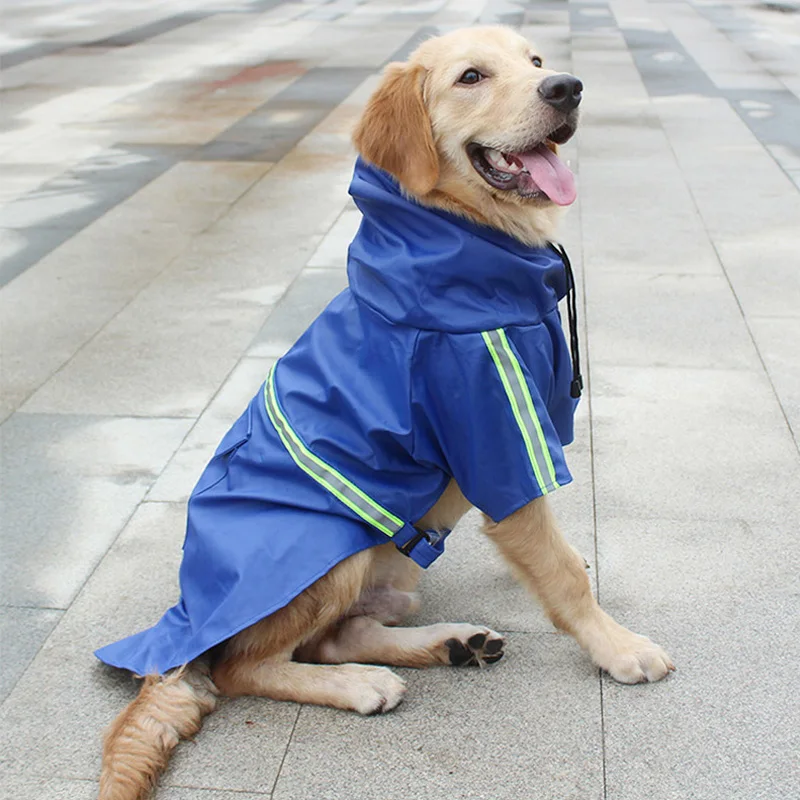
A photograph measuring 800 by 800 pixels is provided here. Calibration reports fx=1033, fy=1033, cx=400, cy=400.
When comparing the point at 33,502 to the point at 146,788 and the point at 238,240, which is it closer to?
the point at 146,788

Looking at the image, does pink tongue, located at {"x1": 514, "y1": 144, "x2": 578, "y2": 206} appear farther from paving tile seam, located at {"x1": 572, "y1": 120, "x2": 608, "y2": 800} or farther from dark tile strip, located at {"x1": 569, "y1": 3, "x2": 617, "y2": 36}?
dark tile strip, located at {"x1": 569, "y1": 3, "x2": 617, "y2": 36}

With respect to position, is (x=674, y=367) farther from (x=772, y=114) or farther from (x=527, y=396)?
(x=772, y=114)

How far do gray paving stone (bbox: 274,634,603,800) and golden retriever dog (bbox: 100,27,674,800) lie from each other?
0.07m

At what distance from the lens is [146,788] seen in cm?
268

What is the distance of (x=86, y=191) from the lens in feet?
28.3

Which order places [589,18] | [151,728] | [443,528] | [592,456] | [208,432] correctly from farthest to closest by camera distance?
[589,18]
[208,432]
[592,456]
[443,528]
[151,728]

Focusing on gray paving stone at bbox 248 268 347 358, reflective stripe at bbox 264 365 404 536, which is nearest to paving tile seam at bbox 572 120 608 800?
reflective stripe at bbox 264 365 404 536

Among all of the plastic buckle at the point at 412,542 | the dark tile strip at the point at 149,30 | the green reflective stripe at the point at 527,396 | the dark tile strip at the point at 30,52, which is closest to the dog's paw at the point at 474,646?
the plastic buckle at the point at 412,542

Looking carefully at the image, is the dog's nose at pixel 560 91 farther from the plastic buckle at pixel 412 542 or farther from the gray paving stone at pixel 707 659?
the gray paving stone at pixel 707 659

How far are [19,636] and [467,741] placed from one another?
1550mm

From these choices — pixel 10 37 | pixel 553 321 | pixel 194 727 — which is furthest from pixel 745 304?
pixel 10 37

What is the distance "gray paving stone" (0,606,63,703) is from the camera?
128 inches

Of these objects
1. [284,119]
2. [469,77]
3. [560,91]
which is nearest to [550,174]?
[560,91]

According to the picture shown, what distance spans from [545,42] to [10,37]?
914 centimetres
